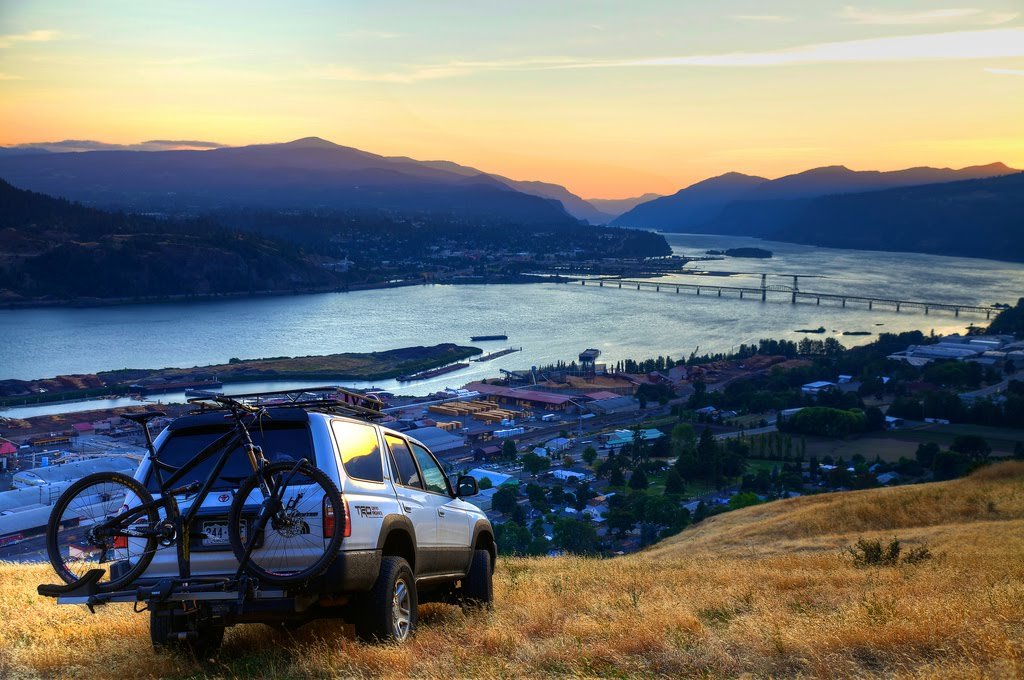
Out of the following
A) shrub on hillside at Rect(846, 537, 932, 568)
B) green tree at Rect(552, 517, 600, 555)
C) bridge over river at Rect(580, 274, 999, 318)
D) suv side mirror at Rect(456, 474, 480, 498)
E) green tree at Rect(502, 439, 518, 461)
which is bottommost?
green tree at Rect(502, 439, 518, 461)

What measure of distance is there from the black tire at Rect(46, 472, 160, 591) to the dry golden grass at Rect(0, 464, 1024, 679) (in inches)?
18.8

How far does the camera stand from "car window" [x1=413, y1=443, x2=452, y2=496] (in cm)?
613

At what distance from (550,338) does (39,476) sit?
5105 cm

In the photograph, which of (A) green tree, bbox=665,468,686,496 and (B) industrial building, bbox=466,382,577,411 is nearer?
(A) green tree, bbox=665,468,686,496

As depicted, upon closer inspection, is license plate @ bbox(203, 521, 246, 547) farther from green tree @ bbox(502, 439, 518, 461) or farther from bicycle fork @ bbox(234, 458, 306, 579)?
green tree @ bbox(502, 439, 518, 461)

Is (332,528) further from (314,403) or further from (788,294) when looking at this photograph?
(788,294)

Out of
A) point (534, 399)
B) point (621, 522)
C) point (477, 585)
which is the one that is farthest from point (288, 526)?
point (534, 399)

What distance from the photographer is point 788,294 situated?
383ft

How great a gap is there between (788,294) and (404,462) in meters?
116

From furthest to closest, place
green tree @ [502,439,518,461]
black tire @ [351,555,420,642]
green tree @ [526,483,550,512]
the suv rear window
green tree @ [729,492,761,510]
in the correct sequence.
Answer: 1. green tree @ [502,439,518,461]
2. green tree @ [526,483,550,512]
3. green tree @ [729,492,761,510]
4. black tire @ [351,555,420,642]
5. the suv rear window

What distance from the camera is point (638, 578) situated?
8.19 m

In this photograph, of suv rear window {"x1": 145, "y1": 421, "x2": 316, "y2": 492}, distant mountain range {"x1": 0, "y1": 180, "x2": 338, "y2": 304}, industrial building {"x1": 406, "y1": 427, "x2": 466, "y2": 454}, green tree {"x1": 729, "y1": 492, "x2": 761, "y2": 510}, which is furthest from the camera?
distant mountain range {"x1": 0, "y1": 180, "x2": 338, "y2": 304}

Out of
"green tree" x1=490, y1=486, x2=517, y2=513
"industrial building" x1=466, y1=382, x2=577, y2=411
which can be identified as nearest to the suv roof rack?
"green tree" x1=490, y1=486, x2=517, y2=513

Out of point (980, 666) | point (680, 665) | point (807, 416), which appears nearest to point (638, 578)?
point (680, 665)
